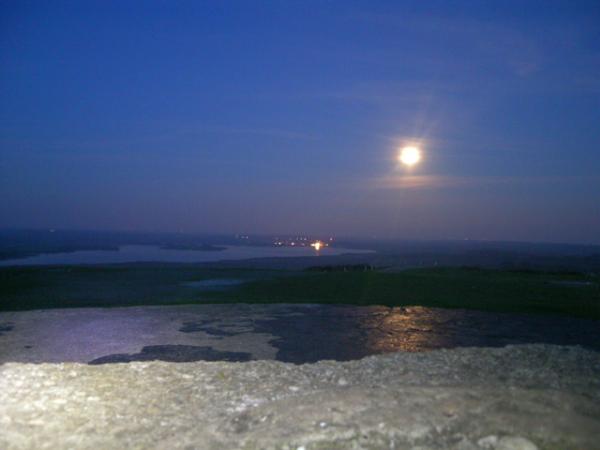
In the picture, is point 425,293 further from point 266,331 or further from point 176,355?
point 176,355

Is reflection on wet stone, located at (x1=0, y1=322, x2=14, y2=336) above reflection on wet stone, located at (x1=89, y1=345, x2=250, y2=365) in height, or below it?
below

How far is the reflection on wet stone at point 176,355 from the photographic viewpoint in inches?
438

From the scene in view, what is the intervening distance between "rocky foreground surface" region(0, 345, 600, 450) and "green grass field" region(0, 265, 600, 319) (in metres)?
10.9

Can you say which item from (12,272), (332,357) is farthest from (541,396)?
(12,272)

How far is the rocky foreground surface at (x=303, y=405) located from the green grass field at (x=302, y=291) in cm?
1090

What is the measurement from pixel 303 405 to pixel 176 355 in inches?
203

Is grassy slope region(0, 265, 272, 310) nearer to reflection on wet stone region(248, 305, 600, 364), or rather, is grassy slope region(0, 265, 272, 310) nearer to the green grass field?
the green grass field

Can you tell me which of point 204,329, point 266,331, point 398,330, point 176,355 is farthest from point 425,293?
point 176,355

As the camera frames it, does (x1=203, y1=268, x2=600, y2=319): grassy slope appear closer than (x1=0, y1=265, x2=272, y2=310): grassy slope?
Yes

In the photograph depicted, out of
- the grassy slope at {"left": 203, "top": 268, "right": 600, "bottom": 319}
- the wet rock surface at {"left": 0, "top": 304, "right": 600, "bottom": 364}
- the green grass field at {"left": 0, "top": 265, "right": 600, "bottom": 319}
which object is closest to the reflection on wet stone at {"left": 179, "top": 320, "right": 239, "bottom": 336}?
the wet rock surface at {"left": 0, "top": 304, "right": 600, "bottom": 364}

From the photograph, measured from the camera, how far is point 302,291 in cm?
2495

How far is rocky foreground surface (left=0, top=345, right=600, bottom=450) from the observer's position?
616 cm

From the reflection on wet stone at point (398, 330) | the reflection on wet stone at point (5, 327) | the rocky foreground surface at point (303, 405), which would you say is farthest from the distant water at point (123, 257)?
the rocky foreground surface at point (303, 405)

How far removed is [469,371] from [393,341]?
380cm
